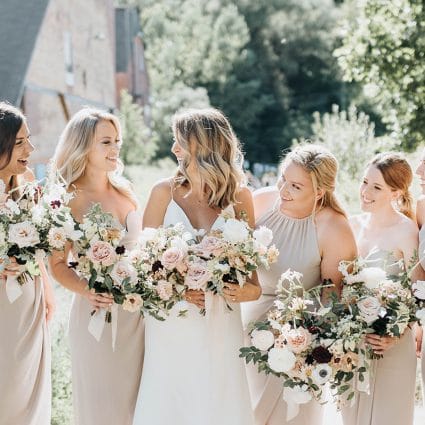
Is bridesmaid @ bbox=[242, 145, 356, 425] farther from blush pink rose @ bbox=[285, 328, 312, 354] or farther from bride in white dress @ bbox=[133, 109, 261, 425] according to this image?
blush pink rose @ bbox=[285, 328, 312, 354]

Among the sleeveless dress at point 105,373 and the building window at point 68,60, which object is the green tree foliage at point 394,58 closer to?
the sleeveless dress at point 105,373

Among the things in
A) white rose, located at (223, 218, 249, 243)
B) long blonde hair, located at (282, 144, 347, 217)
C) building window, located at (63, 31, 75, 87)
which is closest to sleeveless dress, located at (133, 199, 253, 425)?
white rose, located at (223, 218, 249, 243)

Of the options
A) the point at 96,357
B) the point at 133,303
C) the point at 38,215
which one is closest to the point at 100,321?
the point at 96,357

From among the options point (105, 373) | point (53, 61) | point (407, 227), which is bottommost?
point (105, 373)

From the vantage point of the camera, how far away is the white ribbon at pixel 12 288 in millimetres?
4414

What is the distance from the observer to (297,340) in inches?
153

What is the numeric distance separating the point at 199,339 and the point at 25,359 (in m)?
1.25

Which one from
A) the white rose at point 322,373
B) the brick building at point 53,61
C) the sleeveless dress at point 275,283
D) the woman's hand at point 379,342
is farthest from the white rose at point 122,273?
the brick building at point 53,61

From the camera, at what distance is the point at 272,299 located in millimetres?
Answer: 4625

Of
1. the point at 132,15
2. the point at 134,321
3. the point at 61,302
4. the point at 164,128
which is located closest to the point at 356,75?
the point at 61,302

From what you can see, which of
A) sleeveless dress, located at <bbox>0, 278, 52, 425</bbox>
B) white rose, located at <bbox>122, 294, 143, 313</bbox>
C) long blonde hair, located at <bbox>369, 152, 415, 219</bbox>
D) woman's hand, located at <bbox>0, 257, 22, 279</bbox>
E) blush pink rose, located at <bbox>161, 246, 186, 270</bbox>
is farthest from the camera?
long blonde hair, located at <bbox>369, 152, 415, 219</bbox>

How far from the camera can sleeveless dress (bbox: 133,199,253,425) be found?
13.6 ft

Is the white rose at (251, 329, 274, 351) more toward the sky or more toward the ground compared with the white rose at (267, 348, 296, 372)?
more toward the sky

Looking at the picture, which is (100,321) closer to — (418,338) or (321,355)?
(321,355)
